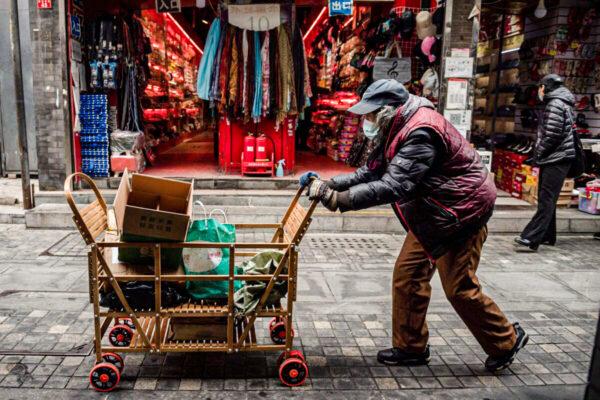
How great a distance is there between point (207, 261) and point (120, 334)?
111cm

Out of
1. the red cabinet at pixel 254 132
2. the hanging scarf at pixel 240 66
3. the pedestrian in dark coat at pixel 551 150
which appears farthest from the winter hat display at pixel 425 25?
the hanging scarf at pixel 240 66

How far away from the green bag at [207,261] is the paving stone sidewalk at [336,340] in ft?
2.08

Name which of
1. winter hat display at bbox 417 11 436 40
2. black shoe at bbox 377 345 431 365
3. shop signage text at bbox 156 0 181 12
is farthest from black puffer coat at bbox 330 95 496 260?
shop signage text at bbox 156 0 181 12

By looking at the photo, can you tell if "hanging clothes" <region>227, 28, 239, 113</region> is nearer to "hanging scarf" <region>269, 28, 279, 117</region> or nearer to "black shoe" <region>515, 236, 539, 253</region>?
"hanging scarf" <region>269, 28, 279, 117</region>

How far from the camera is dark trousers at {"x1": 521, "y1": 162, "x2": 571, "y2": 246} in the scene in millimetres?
6641

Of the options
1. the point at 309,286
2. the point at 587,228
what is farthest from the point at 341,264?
the point at 587,228

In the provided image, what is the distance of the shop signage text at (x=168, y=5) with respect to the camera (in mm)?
8289

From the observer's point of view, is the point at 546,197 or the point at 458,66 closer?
the point at 546,197

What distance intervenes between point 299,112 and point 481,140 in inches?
173

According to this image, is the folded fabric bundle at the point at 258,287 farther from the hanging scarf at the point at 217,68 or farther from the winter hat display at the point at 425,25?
the winter hat display at the point at 425,25

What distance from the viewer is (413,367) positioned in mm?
3777

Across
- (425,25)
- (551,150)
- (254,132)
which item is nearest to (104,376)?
(551,150)

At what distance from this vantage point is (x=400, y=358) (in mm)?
3770

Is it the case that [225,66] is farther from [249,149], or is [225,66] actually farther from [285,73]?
[249,149]
